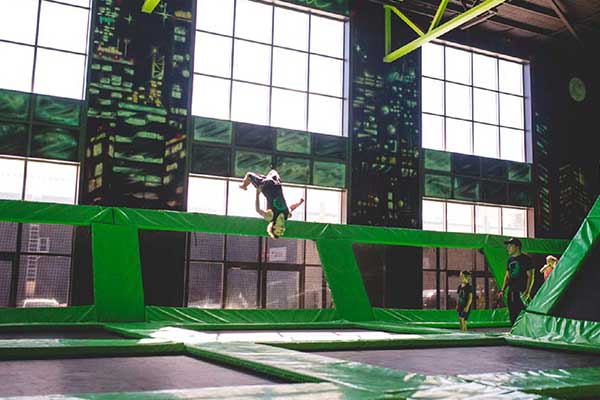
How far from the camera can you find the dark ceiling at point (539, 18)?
13.5 meters

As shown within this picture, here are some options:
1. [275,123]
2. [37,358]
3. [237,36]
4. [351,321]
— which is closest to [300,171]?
[275,123]

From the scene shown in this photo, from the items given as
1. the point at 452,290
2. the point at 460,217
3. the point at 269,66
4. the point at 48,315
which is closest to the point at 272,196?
the point at 48,315

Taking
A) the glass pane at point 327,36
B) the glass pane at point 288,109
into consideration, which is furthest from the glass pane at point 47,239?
the glass pane at point 327,36

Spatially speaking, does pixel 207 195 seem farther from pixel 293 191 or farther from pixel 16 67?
pixel 16 67

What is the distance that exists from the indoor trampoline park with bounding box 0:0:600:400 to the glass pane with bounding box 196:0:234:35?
1.7 inches

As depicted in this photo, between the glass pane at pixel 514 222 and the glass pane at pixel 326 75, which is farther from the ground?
the glass pane at pixel 326 75

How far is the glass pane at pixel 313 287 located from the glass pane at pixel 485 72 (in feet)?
21.4

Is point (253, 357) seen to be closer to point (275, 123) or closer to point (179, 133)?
point (179, 133)

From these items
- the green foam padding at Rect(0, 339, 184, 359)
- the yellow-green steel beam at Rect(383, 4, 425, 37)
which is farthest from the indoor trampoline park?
the yellow-green steel beam at Rect(383, 4, 425, 37)

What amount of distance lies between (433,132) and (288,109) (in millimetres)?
3702

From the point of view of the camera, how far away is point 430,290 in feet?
42.4

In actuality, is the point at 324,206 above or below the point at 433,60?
below

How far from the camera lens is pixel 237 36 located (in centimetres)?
1205

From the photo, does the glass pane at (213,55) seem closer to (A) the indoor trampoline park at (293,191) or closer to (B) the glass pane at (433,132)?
(A) the indoor trampoline park at (293,191)
